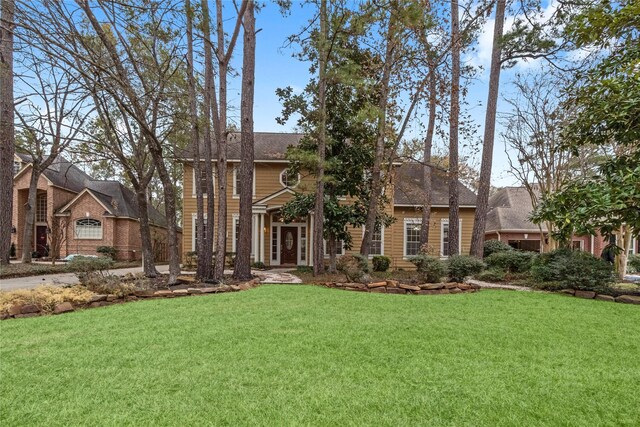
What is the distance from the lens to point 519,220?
22078 mm

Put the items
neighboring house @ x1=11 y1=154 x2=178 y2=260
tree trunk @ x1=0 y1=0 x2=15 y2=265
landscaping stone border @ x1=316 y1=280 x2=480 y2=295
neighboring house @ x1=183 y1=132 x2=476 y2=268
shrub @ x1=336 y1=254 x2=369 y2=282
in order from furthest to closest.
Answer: neighboring house @ x1=11 y1=154 x2=178 y2=260 < neighboring house @ x1=183 y1=132 x2=476 y2=268 < tree trunk @ x1=0 y1=0 x2=15 y2=265 < shrub @ x1=336 y1=254 x2=369 y2=282 < landscaping stone border @ x1=316 y1=280 x2=480 y2=295

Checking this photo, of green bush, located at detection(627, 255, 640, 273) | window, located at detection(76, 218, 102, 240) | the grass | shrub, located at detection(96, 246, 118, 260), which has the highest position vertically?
window, located at detection(76, 218, 102, 240)

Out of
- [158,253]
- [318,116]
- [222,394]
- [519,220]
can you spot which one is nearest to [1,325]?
[222,394]

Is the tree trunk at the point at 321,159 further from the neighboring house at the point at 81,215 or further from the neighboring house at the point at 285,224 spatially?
the neighboring house at the point at 81,215

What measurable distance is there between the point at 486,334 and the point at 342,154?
9.41 metres

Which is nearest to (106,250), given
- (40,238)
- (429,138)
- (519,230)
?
(40,238)

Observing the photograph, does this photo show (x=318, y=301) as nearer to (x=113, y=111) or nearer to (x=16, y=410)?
(x=16, y=410)

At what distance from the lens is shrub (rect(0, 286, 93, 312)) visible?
580 centimetres

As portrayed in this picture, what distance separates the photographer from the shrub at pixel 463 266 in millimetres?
8945

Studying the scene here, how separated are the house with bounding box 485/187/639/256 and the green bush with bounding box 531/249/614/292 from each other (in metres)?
14.0

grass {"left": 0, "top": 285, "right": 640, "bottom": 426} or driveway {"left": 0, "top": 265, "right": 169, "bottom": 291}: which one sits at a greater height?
grass {"left": 0, "top": 285, "right": 640, "bottom": 426}

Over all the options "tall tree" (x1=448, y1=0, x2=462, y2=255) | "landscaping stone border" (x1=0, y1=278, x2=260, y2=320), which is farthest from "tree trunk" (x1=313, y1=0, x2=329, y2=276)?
"tall tree" (x1=448, y1=0, x2=462, y2=255)

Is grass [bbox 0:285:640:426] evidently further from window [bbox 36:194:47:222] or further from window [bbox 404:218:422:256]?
window [bbox 36:194:47:222]

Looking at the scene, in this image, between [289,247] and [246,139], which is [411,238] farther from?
[246,139]
